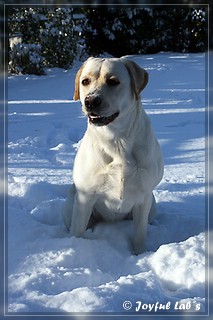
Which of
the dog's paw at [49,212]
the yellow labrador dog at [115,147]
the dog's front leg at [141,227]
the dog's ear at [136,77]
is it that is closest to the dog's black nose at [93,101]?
the yellow labrador dog at [115,147]

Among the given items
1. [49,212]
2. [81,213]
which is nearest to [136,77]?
[81,213]

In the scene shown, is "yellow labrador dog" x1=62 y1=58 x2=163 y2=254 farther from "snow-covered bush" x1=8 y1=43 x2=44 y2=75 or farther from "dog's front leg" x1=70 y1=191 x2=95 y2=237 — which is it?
"snow-covered bush" x1=8 y1=43 x2=44 y2=75

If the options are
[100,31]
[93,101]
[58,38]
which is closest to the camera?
[93,101]

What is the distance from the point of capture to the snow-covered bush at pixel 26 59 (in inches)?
403

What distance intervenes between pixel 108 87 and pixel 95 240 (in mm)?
969

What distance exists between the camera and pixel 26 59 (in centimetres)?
1027

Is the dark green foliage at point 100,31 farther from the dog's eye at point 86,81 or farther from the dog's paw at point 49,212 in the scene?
the dog's eye at point 86,81

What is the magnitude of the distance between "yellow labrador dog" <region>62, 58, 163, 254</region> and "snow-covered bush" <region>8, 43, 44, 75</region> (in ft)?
A: 25.6

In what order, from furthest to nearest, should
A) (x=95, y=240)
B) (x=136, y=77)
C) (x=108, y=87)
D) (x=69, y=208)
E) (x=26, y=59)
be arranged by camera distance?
(x=26, y=59), (x=69, y=208), (x=95, y=240), (x=136, y=77), (x=108, y=87)

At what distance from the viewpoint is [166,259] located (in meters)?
2.54

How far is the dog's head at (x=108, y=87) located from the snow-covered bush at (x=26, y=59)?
25.9 feet

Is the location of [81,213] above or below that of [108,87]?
below

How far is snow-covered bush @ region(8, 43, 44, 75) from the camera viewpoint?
10.2 metres

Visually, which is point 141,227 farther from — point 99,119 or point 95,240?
point 99,119
